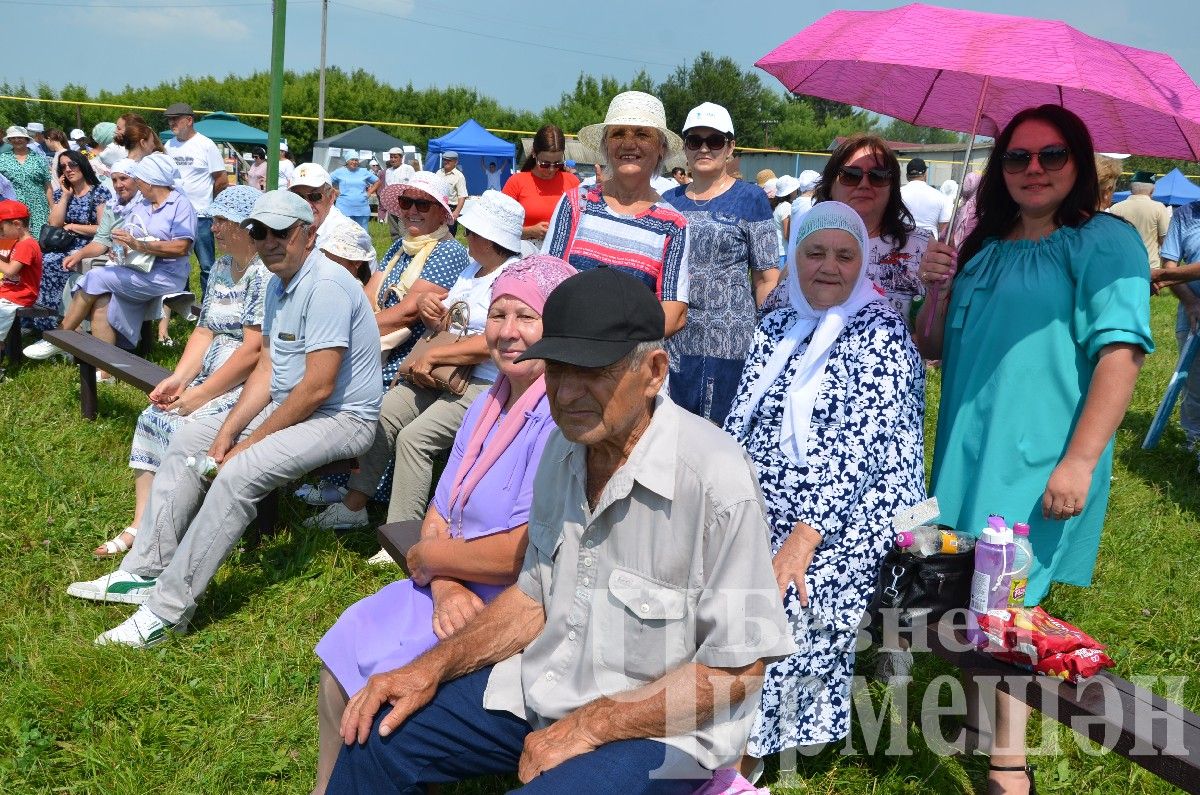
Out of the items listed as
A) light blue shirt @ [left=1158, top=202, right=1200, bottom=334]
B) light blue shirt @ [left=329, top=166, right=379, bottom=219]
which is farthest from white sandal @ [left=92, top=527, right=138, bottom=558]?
light blue shirt @ [left=329, top=166, right=379, bottom=219]

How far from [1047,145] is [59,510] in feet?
15.9

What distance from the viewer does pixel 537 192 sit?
7.05 metres

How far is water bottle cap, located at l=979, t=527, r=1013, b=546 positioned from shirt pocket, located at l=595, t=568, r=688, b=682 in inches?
43.2

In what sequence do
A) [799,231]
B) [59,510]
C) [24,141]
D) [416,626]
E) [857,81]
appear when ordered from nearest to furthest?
[416,626], [799,231], [857,81], [59,510], [24,141]

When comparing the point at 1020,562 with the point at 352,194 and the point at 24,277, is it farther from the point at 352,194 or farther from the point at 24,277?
the point at 352,194

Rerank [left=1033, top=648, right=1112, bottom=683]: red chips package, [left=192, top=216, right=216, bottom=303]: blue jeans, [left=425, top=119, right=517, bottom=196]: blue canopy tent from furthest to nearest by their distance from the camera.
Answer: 1. [left=425, top=119, right=517, bottom=196]: blue canopy tent
2. [left=192, top=216, right=216, bottom=303]: blue jeans
3. [left=1033, top=648, right=1112, bottom=683]: red chips package

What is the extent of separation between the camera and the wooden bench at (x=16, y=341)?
782 centimetres

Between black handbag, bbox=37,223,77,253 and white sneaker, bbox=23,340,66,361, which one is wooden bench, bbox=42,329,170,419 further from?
black handbag, bbox=37,223,77,253

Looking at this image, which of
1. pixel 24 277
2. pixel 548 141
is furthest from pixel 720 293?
pixel 24 277

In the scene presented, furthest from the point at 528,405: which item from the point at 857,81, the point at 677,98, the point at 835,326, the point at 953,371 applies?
the point at 677,98

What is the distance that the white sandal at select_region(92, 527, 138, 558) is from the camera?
14.9ft

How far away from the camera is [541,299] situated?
2.93 metres

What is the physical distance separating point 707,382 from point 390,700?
8.19 ft

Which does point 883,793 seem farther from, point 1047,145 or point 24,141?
point 24,141
